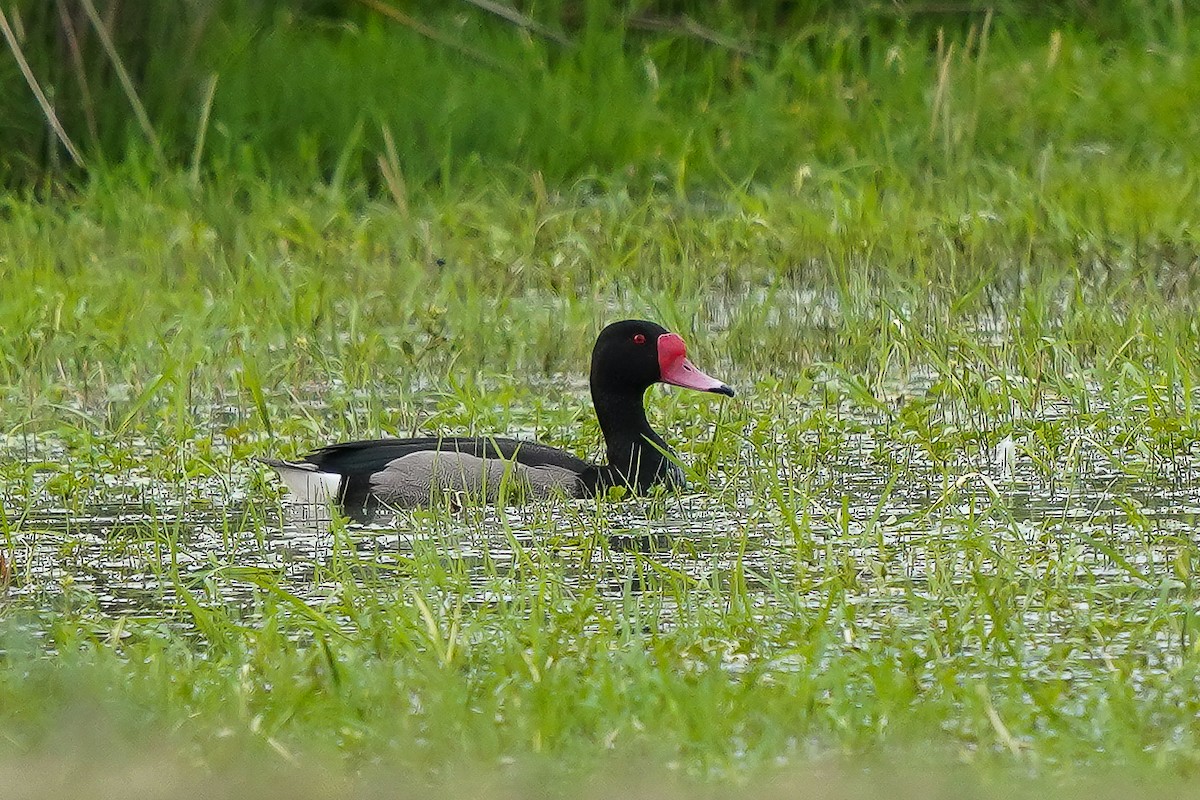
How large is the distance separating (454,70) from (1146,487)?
231 inches

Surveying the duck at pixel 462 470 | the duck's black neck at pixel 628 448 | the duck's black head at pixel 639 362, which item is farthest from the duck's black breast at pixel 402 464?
the duck's black head at pixel 639 362

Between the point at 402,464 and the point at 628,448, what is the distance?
28.4 inches

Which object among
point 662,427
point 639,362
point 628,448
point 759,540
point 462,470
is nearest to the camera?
point 759,540

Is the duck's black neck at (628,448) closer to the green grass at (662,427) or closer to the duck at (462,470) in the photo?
the duck at (462,470)

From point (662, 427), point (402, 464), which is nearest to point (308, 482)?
point (402, 464)

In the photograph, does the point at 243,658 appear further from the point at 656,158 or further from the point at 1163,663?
the point at 656,158

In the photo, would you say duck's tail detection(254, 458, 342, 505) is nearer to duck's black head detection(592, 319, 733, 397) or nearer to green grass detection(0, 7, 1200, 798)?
green grass detection(0, 7, 1200, 798)

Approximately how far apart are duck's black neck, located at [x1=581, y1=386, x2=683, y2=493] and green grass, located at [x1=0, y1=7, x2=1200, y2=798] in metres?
0.14

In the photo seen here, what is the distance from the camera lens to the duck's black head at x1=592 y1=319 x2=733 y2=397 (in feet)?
21.8

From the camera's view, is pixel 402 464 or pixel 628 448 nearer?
pixel 402 464

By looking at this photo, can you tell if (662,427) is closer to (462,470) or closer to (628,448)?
(628,448)

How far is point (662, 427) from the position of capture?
705 centimetres

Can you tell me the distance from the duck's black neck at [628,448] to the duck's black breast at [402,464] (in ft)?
0.40

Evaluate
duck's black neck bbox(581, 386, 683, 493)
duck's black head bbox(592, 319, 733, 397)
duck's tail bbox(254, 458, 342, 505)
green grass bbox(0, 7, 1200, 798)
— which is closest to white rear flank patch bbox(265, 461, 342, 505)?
duck's tail bbox(254, 458, 342, 505)
